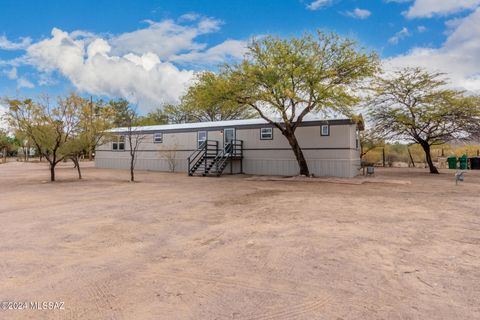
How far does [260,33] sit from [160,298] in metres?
14.6

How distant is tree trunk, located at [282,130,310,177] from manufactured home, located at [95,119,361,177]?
1.38 m

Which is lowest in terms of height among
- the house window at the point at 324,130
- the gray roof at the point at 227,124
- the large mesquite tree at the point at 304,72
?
the house window at the point at 324,130

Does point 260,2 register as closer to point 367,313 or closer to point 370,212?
point 370,212

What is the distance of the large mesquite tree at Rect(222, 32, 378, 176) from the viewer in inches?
539

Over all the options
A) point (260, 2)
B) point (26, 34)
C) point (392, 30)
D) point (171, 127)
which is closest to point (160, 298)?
point (260, 2)

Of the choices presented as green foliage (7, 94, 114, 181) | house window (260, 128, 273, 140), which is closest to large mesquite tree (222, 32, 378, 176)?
house window (260, 128, 273, 140)

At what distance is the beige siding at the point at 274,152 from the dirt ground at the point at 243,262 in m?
9.43

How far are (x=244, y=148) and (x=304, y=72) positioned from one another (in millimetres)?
7496

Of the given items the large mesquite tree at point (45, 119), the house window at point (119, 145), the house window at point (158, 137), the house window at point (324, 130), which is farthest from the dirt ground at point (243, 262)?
the house window at point (119, 145)

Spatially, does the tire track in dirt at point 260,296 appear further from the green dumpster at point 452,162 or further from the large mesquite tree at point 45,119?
the green dumpster at point 452,162

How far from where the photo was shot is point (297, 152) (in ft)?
53.2

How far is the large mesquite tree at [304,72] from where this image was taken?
13.7m

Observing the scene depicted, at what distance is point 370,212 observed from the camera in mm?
7066

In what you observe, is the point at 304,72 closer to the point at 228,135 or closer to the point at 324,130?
the point at 324,130
